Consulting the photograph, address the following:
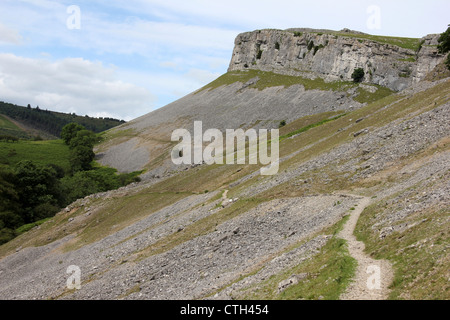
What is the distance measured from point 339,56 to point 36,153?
414 ft

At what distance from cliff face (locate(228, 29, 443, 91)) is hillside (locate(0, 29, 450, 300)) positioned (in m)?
12.2

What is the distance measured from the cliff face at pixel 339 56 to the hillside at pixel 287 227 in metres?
12.2

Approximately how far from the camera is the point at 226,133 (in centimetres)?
12900

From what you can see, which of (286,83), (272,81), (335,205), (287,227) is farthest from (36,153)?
(335,205)

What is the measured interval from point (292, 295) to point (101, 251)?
125ft

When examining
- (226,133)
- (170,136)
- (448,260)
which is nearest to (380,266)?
(448,260)

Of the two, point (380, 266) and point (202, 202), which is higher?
point (380, 266)

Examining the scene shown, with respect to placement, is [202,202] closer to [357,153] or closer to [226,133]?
[357,153]

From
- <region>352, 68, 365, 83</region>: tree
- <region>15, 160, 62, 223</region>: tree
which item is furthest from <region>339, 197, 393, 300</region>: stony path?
<region>352, 68, 365, 83</region>: tree

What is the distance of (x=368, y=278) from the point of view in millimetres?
18359

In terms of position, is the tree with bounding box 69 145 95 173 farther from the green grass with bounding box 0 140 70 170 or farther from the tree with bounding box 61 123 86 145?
the tree with bounding box 61 123 86 145

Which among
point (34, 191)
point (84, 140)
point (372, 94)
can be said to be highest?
point (372, 94)

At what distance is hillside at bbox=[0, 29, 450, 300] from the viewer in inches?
799

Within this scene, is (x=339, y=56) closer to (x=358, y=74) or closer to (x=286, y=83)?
(x=358, y=74)
